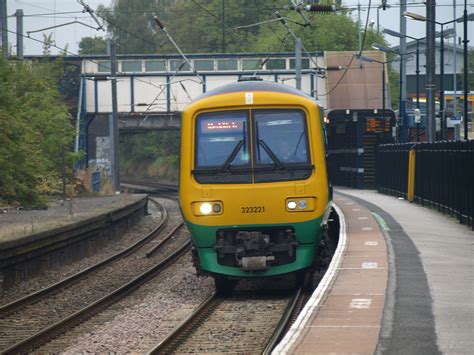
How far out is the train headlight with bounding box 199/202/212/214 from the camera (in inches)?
609

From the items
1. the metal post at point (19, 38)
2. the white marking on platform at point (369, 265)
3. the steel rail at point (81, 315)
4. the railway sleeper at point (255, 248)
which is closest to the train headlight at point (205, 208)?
the railway sleeper at point (255, 248)

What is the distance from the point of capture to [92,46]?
111 meters

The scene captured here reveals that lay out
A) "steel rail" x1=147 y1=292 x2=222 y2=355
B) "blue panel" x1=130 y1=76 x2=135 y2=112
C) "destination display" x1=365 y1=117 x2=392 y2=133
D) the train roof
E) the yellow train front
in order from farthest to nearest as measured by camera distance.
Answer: "blue panel" x1=130 y1=76 x2=135 y2=112
"destination display" x1=365 y1=117 x2=392 y2=133
the train roof
the yellow train front
"steel rail" x1=147 y1=292 x2=222 y2=355

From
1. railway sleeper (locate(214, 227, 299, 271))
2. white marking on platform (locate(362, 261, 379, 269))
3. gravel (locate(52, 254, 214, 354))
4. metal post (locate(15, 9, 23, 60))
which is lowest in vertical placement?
gravel (locate(52, 254, 214, 354))

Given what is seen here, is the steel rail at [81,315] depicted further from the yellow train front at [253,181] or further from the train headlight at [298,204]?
the train headlight at [298,204]

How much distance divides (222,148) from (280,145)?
845 mm

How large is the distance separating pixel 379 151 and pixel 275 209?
24.5 m

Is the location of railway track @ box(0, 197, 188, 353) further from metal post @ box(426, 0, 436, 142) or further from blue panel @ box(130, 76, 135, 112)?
blue panel @ box(130, 76, 135, 112)

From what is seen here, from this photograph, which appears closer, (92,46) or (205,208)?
(205,208)

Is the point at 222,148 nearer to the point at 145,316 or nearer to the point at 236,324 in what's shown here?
the point at 145,316

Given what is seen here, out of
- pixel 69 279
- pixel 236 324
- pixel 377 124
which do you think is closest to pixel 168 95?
pixel 377 124

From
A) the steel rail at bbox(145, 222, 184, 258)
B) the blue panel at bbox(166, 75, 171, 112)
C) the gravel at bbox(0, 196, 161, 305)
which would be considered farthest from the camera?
the blue panel at bbox(166, 75, 171, 112)

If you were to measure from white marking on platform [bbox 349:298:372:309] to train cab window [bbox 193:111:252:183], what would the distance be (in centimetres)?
396

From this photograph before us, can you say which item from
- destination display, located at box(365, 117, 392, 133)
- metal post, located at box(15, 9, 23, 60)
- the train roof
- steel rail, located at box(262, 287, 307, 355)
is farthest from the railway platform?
metal post, located at box(15, 9, 23, 60)
